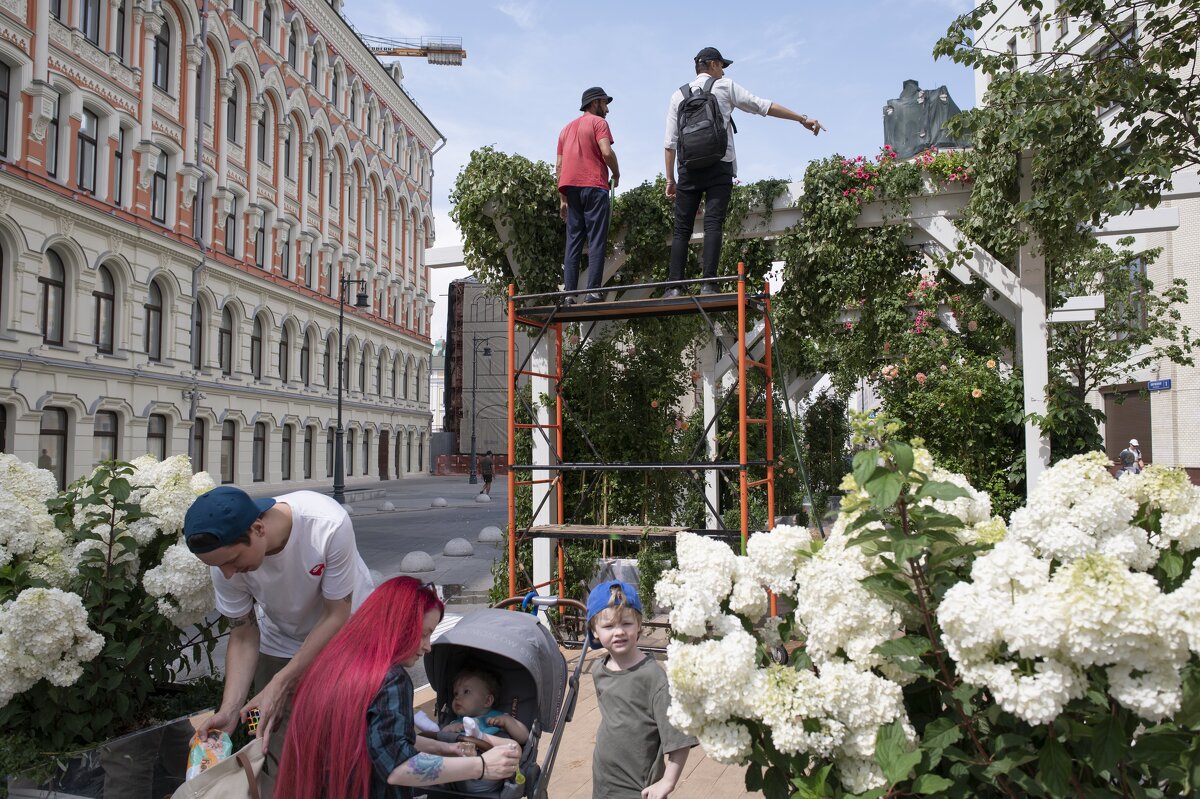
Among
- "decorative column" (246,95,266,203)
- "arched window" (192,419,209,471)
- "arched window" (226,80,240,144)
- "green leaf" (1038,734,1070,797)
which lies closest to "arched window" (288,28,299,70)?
"decorative column" (246,95,266,203)

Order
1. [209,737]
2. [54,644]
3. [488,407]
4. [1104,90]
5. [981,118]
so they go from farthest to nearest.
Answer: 1. [488,407]
2. [981,118]
3. [1104,90]
4. [54,644]
5. [209,737]

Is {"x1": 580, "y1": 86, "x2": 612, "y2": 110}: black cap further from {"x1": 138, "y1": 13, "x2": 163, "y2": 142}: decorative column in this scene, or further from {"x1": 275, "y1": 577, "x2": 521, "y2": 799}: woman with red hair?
{"x1": 138, "y1": 13, "x2": 163, "y2": 142}: decorative column

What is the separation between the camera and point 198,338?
2803 cm

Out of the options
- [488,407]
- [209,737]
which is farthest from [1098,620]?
[488,407]

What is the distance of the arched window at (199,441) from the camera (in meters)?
27.4

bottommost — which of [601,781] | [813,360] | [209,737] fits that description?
[601,781]

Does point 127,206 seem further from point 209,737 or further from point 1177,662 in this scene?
point 1177,662

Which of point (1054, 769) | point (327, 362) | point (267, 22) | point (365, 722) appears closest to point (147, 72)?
point (267, 22)

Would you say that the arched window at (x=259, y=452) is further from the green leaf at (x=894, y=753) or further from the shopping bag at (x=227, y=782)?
the green leaf at (x=894, y=753)

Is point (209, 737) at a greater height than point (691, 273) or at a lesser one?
lesser

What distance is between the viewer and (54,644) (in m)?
3.09

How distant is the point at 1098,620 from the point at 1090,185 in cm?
482

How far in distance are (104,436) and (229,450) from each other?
6859 millimetres

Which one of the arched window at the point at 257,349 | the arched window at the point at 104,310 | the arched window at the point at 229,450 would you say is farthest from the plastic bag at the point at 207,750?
the arched window at the point at 257,349
